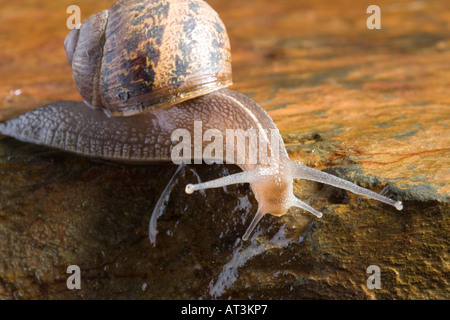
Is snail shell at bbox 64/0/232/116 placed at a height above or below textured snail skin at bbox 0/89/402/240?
above

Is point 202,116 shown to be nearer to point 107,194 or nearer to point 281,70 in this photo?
point 107,194

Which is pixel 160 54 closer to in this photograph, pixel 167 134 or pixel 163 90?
pixel 163 90

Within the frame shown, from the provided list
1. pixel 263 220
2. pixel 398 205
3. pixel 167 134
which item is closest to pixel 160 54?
pixel 167 134

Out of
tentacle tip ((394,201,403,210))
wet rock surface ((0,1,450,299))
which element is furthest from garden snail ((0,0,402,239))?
tentacle tip ((394,201,403,210))

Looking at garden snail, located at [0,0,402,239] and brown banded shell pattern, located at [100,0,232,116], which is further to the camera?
brown banded shell pattern, located at [100,0,232,116]

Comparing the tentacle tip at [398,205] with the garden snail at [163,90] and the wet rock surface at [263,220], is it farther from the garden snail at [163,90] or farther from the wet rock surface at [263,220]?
the garden snail at [163,90]

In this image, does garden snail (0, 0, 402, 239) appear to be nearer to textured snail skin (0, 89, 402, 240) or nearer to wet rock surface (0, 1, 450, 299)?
textured snail skin (0, 89, 402, 240)
